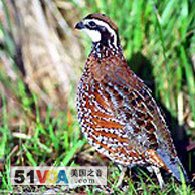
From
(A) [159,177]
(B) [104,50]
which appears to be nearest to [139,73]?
(B) [104,50]

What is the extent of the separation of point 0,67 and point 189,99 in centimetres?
216

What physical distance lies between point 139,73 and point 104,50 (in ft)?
4.45

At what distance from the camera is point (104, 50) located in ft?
18.1

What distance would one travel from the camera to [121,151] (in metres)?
5.23

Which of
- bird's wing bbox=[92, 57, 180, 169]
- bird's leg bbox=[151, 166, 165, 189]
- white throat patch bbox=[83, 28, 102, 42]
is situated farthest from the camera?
white throat patch bbox=[83, 28, 102, 42]

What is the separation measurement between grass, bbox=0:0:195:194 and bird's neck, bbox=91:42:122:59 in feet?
2.45

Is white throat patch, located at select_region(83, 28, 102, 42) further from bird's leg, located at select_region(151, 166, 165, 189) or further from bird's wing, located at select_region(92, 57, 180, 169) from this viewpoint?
bird's leg, located at select_region(151, 166, 165, 189)

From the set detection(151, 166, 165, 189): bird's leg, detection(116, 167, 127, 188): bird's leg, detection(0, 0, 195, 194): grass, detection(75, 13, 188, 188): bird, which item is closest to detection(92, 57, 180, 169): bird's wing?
detection(75, 13, 188, 188): bird

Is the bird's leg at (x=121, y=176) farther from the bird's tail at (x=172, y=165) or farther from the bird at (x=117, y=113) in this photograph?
the bird's tail at (x=172, y=165)

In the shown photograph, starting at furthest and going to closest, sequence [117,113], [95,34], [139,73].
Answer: [139,73]
[95,34]
[117,113]

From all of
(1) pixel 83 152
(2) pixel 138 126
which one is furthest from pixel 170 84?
(2) pixel 138 126

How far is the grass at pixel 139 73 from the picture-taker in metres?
6.37

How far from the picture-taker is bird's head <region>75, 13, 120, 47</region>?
5.41 metres

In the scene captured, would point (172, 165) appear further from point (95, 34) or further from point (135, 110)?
point (95, 34)
